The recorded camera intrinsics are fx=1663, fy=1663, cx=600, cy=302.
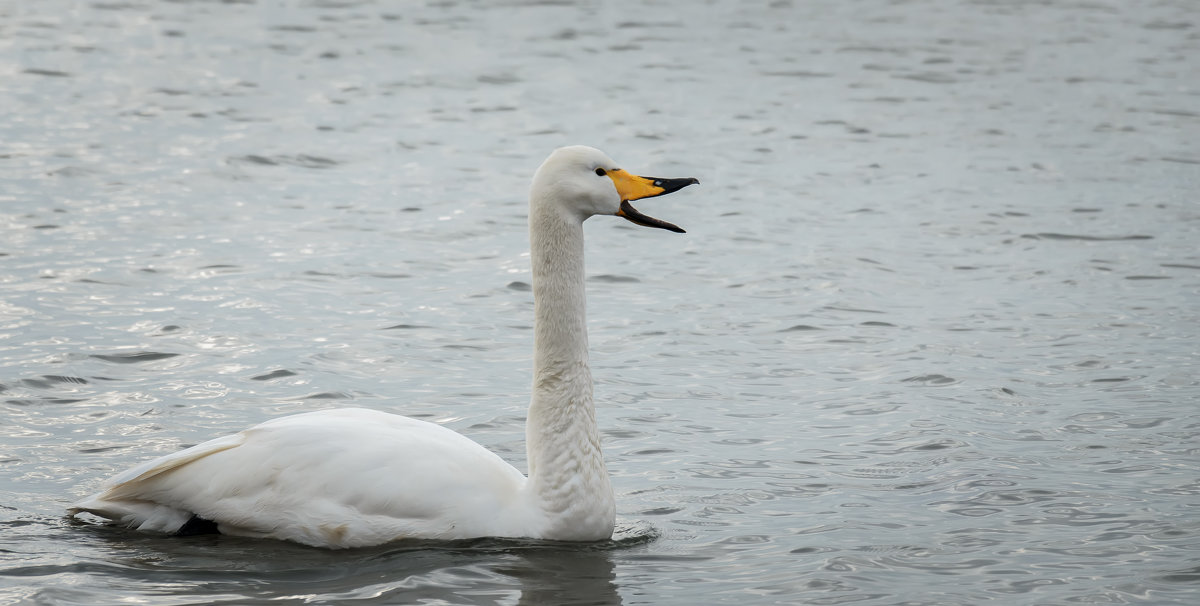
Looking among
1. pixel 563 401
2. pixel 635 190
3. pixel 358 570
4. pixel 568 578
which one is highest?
pixel 635 190

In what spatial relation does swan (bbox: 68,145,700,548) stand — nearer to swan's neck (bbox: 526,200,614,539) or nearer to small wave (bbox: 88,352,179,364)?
swan's neck (bbox: 526,200,614,539)

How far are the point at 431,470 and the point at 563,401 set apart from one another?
2.27ft

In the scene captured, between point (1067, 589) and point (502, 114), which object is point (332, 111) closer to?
point (502, 114)

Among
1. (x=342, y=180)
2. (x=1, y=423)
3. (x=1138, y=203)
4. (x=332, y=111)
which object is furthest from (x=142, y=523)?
(x=332, y=111)

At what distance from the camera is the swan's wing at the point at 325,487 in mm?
6961

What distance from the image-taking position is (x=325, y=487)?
6984mm

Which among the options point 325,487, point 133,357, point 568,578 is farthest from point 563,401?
point 133,357

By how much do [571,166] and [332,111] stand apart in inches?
476

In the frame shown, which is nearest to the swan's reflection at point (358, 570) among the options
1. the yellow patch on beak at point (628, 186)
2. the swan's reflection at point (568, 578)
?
the swan's reflection at point (568, 578)

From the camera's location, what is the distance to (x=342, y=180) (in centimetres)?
1577

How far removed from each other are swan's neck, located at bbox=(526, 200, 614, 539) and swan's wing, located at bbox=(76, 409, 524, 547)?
0.20m

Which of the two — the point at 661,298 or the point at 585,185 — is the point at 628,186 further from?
the point at 661,298

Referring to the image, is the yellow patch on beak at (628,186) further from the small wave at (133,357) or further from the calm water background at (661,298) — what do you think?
the small wave at (133,357)

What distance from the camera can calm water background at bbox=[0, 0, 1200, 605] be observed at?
7.14 m
